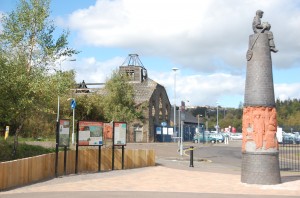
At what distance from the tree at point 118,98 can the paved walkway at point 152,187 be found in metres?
29.2

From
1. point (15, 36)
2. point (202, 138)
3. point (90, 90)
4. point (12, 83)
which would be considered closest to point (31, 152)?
point (12, 83)

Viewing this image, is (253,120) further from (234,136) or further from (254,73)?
(234,136)

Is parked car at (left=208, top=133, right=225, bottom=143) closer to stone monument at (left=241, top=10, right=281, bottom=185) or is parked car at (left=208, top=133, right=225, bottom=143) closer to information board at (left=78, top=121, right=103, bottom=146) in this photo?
information board at (left=78, top=121, right=103, bottom=146)

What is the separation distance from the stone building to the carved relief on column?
41.4 m

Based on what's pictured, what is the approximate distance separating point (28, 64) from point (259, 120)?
1103 cm

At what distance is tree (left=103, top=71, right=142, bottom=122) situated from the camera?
47188 mm

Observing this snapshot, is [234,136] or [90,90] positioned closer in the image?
[90,90]

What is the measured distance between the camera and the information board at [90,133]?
17.8 meters

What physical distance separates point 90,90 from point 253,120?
161 ft

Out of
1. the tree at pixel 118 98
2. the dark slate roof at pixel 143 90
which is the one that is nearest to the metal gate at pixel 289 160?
the tree at pixel 118 98

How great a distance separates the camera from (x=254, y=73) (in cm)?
1557

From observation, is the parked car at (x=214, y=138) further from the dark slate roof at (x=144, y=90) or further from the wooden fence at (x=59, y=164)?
the wooden fence at (x=59, y=164)

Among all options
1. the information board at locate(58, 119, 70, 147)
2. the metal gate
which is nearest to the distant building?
the metal gate

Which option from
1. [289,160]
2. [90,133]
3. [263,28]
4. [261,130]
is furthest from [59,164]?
[289,160]
